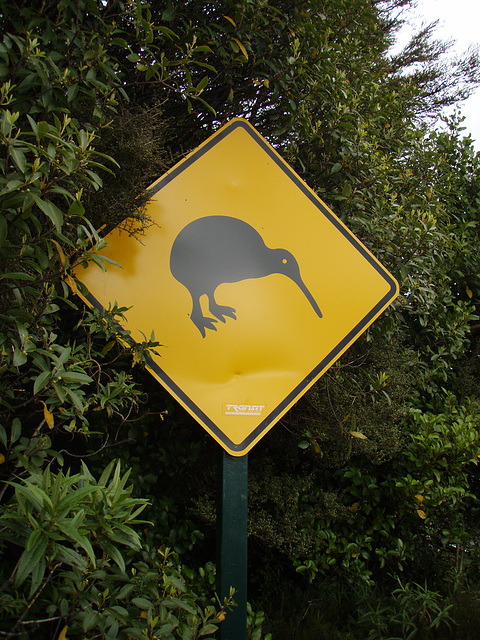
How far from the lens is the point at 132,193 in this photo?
2.04 m

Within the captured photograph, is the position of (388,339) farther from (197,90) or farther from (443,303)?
(197,90)

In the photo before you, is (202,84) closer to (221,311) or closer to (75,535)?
(221,311)

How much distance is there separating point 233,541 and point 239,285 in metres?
1.12

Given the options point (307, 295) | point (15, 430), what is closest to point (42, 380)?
point (15, 430)

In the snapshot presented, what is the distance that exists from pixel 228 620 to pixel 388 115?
3.80 m

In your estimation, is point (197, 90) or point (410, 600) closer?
point (197, 90)

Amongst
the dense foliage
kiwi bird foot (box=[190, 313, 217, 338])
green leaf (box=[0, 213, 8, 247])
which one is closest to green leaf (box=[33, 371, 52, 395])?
the dense foliage

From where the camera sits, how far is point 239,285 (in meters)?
2.16

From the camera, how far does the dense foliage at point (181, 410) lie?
1.58 m

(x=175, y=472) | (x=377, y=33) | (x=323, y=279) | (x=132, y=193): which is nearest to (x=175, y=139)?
(x=132, y=193)

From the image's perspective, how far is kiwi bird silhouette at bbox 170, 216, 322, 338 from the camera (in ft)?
6.84

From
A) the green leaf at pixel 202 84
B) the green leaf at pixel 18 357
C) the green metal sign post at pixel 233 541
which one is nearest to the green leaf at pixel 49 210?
the green leaf at pixel 18 357

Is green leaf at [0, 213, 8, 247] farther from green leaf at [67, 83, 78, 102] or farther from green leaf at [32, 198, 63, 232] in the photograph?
green leaf at [67, 83, 78, 102]

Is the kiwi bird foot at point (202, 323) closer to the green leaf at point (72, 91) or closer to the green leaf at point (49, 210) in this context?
the green leaf at point (49, 210)
